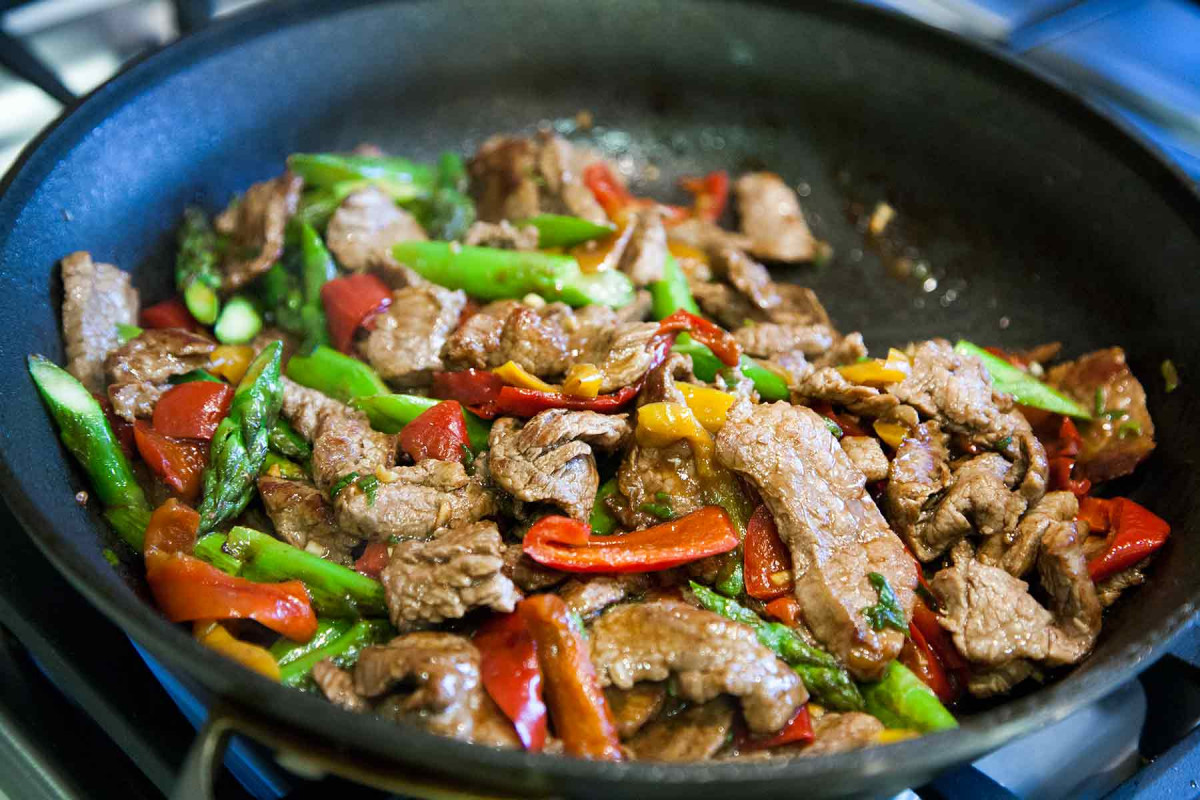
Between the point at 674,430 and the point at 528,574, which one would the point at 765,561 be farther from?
the point at 528,574

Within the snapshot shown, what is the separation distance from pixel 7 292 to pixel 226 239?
3.20 ft

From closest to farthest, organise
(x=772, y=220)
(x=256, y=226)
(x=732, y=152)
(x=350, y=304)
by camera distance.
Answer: (x=350, y=304), (x=256, y=226), (x=772, y=220), (x=732, y=152)

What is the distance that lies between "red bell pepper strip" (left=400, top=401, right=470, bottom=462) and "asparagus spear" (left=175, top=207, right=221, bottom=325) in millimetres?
1099

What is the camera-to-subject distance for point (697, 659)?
224 cm

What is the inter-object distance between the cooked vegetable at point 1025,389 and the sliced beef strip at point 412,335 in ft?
5.94

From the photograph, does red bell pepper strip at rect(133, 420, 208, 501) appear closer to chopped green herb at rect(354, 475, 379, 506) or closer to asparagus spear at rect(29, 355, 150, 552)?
asparagus spear at rect(29, 355, 150, 552)

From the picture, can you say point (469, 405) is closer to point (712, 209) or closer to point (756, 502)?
point (756, 502)

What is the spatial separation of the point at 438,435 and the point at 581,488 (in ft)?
1.69

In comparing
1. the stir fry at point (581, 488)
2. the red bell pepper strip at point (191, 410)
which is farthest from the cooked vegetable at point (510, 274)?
the red bell pepper strip at point (191, 410)

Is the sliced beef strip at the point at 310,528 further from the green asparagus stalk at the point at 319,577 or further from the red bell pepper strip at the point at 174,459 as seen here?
the red bell pepper strip at the point at 174,459

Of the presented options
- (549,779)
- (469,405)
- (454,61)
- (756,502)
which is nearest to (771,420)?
(756,502)

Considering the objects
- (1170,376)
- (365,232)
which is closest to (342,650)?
(365,232)

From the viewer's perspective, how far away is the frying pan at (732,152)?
9.29ft

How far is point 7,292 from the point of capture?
108 inches
